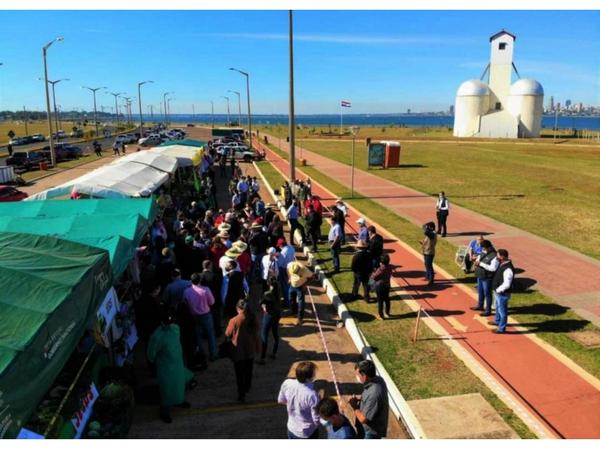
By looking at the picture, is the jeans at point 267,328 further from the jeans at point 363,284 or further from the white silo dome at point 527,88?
the white silo dome at point 527,88

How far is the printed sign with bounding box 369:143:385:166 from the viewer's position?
36.6 meters

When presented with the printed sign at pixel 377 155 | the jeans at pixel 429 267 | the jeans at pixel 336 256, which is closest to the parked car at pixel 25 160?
the printed sign at pixel 377 155

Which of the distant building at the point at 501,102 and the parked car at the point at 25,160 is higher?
the distant building at the point at 501,102

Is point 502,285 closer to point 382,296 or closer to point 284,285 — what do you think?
point 382,296

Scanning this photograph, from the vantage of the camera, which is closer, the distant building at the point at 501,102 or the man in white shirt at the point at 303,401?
the man in white shirt at the point at 303,401

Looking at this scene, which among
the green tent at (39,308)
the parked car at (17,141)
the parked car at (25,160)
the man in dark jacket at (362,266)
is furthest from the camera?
the parked car at (17,141)

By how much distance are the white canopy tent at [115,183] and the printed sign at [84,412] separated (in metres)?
7.87

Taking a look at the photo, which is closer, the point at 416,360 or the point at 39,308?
the point at 39,308

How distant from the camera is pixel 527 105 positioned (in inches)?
3204

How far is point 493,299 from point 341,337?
370cm

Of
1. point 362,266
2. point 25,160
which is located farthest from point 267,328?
point 25,160

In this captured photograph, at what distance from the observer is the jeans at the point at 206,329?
7707 millimetres

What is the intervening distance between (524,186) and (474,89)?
60808mm

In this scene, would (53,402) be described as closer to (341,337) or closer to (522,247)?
(341,337)
